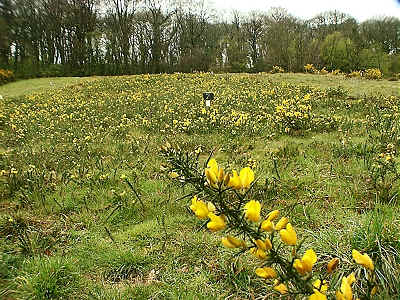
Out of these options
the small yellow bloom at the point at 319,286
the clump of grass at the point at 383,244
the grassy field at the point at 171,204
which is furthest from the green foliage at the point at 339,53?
the small yellow bloom at the point at 319,286

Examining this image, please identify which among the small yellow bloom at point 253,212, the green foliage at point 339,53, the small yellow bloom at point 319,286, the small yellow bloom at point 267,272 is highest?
the green foliage at point 339,53

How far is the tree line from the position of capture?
29344 mm

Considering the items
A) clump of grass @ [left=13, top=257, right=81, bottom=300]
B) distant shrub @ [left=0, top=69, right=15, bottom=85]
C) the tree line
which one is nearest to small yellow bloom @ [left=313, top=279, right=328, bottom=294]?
clump of grass @ [left=13, top=257, right=81, bottom=300]

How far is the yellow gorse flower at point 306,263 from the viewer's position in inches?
38.5

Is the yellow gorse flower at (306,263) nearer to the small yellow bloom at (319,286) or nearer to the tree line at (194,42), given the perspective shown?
the small yellow bloom at (319,286)

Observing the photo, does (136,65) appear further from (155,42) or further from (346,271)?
(346,271)

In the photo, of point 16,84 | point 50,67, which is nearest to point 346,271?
point 16,84

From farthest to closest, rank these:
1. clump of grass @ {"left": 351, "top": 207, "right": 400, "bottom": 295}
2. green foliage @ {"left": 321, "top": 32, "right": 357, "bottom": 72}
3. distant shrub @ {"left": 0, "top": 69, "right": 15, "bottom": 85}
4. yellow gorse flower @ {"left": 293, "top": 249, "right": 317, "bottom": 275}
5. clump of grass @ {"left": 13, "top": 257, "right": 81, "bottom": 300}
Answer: green foliage @ {"left": 321, "top": 32, "right": 357, "bottom": 72} → distant shrub @ {"left": 0, "top": 69, "right": 15, "bottom": 85} → clump of grass @ {"left": 13, "top": 257, "right": 81, "bottom": 300} → clump of grass @ {"left": 351, "top": 207, "right": 400, "bottom": 295} → yellow gorse flower @ {"left": 293, "top": 249, "right": 317, "bottom": 275}

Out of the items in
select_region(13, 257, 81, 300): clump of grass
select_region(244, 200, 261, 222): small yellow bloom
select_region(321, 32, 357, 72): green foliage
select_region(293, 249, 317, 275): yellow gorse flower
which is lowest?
select_region(13, 257, 81, 300): clump of grass

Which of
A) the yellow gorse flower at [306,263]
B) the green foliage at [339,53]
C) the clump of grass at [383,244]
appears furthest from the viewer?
the green foliage at [339,53]

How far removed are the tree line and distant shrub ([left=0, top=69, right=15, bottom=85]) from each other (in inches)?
92.6

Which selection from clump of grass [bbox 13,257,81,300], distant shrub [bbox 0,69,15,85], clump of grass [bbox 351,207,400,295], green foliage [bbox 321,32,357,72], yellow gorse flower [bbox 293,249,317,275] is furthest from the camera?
green foliage [bbox 321,32,357,72]

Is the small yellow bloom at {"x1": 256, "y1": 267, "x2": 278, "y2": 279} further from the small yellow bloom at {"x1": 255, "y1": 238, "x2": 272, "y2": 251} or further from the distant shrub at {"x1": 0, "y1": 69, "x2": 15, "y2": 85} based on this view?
the distant shrub at {"x1": 0, "y1": 69, "x2": 15, "y2": 85}

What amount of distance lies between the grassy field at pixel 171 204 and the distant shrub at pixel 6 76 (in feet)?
50.9
